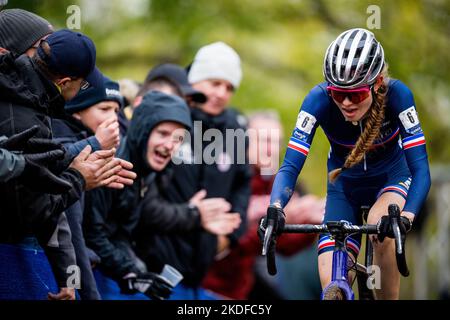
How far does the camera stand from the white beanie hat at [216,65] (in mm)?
10945

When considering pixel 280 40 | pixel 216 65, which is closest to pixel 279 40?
pixel 280 40

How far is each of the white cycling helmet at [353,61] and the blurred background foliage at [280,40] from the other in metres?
9.90

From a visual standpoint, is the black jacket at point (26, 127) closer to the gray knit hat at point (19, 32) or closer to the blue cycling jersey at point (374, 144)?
the gray knit hat at point (19, 32)

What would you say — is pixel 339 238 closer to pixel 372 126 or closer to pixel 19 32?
pixel 372 126

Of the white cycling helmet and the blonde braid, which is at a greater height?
the white cycling helmet

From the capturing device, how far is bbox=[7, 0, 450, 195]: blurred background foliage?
59.6 feet

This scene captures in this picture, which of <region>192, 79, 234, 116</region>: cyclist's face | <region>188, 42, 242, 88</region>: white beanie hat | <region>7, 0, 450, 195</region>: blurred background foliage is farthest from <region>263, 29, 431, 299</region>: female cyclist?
<region>7, 0, 450, 195</region>: blurred background foliage

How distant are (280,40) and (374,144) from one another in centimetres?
1247

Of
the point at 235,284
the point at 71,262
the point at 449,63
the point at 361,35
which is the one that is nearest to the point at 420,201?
the point at 361,35

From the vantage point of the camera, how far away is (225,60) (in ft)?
36.0

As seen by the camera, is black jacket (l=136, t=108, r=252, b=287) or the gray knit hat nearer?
the gray knit hat

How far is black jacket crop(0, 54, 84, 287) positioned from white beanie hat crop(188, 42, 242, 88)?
3618 millimetres

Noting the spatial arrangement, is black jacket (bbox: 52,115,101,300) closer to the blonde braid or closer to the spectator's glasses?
the spectator's glasses
